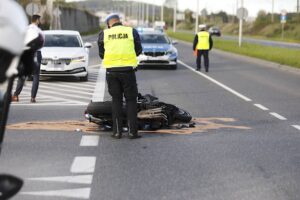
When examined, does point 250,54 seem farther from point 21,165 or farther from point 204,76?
point 21,165

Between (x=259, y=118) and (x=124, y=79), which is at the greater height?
(x=124, y=79)

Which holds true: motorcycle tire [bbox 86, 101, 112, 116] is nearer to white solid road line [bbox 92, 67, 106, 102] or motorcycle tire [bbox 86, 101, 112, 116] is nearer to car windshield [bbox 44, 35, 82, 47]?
white solid road line [bbox 92, 67, 106, 102]

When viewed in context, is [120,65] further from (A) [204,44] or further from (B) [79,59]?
(A) [204,44]

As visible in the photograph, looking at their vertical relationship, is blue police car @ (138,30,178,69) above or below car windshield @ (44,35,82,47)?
below

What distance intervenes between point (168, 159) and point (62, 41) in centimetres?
1348

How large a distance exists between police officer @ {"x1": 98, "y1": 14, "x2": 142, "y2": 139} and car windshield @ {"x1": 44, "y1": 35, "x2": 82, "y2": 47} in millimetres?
11265

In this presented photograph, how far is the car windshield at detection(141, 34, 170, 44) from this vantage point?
27562mm

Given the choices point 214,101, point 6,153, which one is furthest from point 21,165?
point 214,101

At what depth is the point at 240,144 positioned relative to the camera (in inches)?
335

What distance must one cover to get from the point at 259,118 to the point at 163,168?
4.91 m

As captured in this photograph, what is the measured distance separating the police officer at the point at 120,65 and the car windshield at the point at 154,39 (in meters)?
18.4

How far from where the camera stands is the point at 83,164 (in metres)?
6.97

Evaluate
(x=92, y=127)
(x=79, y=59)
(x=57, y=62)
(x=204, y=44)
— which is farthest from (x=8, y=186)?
(x=204, y=44)

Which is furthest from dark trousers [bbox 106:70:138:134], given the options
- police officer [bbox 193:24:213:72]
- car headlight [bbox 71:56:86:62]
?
police officer [bbox 193:24:213:72]
